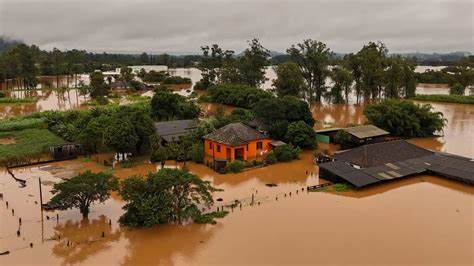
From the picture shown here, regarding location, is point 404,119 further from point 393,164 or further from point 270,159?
point 270,159

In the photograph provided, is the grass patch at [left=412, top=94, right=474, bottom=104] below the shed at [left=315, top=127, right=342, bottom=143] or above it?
above

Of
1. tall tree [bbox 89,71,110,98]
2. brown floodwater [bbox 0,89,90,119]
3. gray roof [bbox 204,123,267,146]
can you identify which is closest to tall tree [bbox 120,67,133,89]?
brown floodwater [bbox 0,89,90,119]

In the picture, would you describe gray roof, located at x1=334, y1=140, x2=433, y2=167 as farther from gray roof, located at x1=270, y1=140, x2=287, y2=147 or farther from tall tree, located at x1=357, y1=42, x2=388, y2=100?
tall tree, located at x1=357, y1=42, x2=388, y2=100

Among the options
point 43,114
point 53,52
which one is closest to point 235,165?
point 43,114

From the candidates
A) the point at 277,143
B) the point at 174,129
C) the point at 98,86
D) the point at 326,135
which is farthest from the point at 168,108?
the point at 98,86

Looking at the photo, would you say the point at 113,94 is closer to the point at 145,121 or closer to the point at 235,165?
the point at 145,121
